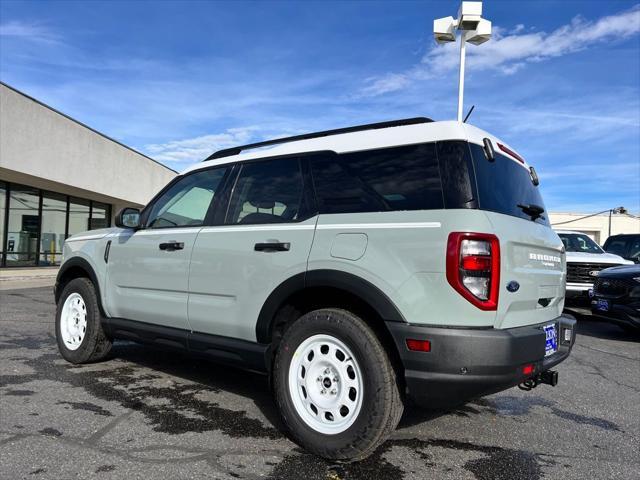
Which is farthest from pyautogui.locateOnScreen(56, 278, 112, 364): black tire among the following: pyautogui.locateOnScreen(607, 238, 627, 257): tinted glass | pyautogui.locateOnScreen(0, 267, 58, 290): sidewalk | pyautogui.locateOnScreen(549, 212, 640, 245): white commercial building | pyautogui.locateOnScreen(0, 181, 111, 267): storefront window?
pyautogui.locateOnScreen(549, 212, 640, 245): white commercial building

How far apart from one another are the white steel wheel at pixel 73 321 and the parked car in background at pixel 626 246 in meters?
11.8

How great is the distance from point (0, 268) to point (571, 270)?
15545 mm

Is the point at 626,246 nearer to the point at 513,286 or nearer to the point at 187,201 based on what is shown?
the point at 513,286

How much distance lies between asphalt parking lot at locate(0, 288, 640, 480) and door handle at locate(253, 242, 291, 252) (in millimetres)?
1254

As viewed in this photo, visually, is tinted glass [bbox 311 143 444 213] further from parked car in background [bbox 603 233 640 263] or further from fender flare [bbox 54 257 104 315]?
parked car in background [bbox 603 233 640 263]

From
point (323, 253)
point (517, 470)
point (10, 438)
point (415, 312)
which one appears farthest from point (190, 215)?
point (517, 470)

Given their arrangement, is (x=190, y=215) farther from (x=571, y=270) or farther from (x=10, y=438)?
(x=571, y=270)

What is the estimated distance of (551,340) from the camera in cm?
340

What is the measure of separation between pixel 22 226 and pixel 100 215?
4.85 metres

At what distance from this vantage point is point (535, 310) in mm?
3275

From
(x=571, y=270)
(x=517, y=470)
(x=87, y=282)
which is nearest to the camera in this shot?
(x=517, y=470)

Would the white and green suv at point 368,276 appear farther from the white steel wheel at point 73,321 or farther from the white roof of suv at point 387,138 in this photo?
the white steel wheel at point 73,321

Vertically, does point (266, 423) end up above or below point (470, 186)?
below

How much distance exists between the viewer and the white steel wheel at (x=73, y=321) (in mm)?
5219
